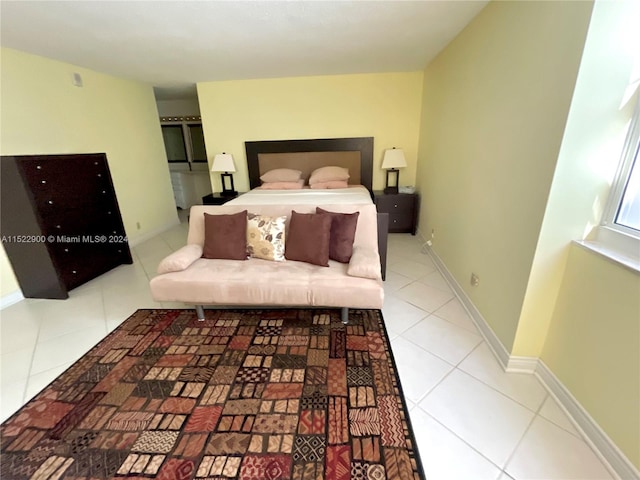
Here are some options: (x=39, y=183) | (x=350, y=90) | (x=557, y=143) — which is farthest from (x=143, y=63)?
(x=557, y=143)

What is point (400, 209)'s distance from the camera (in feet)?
13.3

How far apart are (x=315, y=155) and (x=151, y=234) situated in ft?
9.42

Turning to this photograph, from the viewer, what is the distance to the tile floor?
1.20 metres

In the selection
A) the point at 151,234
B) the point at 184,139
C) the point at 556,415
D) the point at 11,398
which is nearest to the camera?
the point at 556,415

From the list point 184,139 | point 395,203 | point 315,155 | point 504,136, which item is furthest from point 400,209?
point 184,139

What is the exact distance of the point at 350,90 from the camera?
13.0 feet

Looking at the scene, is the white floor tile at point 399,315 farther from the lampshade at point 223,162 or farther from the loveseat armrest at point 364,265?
the lampshade at point 223,162

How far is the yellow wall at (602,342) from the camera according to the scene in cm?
109

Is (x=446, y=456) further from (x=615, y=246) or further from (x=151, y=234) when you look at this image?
(x=151, y=234)

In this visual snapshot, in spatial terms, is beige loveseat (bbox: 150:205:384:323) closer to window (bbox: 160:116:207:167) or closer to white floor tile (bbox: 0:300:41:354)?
white floor tile (bbox: 0:300:41:354)

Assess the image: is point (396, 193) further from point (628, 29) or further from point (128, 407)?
point (128, 407)

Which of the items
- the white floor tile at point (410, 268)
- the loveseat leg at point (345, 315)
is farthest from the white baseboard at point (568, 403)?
the loveseat leg at point (345, 315)

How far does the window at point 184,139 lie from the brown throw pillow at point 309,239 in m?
4.46

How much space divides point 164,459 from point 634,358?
1993mm
